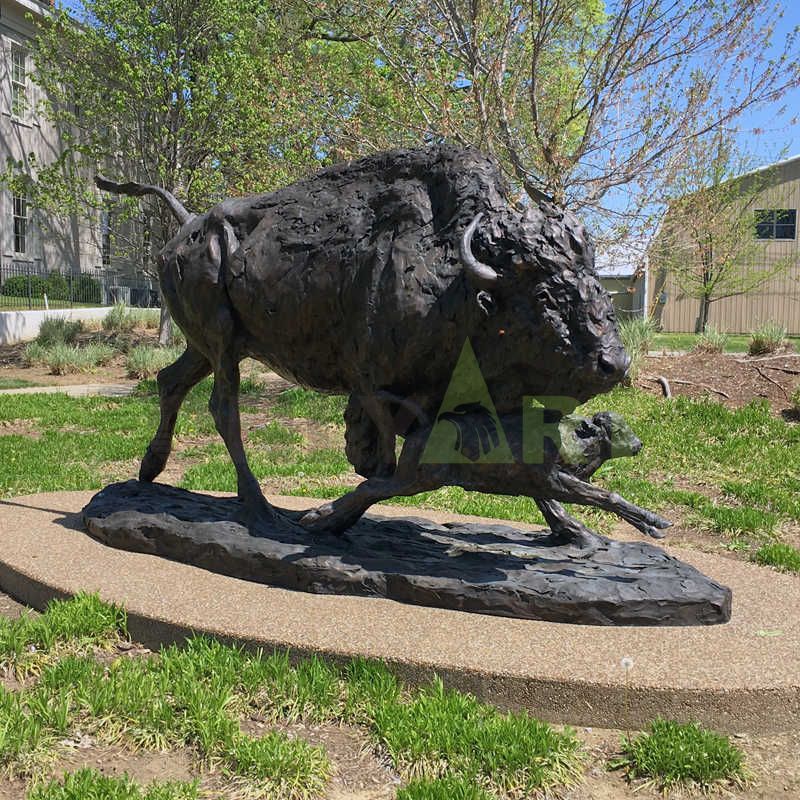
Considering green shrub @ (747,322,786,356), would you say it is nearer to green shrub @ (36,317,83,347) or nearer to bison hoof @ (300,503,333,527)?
bison hoof @ (300,503,333,527)

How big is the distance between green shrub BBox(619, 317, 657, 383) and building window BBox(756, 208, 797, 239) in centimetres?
1706

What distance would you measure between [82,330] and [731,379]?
14798 mm

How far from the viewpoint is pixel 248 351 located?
15.1 ft

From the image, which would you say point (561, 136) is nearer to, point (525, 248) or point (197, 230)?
point (197, 230)

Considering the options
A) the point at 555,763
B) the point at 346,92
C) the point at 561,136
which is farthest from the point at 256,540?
the point at 346,92

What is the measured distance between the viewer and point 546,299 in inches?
135

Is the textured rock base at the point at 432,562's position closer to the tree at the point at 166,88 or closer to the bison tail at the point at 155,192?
the bison tail at the point at 155,192

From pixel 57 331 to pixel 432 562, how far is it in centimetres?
1626

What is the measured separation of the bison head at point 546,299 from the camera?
342cm

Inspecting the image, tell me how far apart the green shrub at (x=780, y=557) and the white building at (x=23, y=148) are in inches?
782

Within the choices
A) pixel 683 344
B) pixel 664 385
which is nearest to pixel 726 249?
pixel 683 344

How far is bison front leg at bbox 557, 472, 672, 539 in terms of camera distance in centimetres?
379

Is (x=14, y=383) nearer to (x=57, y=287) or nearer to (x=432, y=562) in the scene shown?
(x=57, y=287)

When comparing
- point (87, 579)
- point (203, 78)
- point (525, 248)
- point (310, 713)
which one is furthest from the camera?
point (203, 78)
